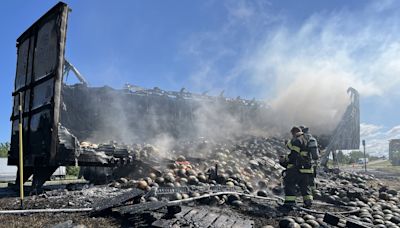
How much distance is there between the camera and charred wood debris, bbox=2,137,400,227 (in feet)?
18.5

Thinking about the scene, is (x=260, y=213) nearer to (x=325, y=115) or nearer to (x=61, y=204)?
(x=61, y=204)

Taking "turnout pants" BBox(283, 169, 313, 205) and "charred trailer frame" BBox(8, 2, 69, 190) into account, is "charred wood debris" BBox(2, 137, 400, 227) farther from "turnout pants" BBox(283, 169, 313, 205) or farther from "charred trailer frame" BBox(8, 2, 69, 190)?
"charred trailer frame" BBox(8, 2, 69, 190)

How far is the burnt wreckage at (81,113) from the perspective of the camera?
7.38 meters

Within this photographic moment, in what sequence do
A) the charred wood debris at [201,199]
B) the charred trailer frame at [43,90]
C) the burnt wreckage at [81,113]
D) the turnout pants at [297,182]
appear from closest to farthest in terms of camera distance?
the charred wood debris at [201,199] < the charred trailer frame at [43,90] < the burnt wreckage at [81,113] < the turnout pants at [297,182]

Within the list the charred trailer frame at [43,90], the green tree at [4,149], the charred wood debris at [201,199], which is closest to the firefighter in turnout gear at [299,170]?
the charred wood debris at [201,199]

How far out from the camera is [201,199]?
24.8 feet

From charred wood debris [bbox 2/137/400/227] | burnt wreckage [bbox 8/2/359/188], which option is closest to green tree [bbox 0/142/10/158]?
burnt wreckage [bbox 8/2/359/188]

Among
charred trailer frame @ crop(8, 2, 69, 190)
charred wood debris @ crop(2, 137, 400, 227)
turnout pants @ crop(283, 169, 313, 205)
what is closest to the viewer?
charred wood debris @ crop(2, 137, 400, 227)

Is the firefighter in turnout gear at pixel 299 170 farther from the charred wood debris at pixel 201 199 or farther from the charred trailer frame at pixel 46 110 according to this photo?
the charred trailer frame at pixel 46 110

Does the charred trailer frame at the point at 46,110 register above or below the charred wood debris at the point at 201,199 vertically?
above

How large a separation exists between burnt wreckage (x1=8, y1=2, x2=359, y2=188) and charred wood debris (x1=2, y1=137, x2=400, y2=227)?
79cm

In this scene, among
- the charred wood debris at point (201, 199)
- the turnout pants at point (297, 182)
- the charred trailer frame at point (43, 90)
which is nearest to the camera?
the charred wood debris at point (201, 199)

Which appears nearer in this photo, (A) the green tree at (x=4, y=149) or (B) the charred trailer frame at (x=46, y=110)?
(B) the charred trailer frame at (x=46, y=110)

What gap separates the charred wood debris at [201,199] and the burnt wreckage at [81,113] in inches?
31.3
